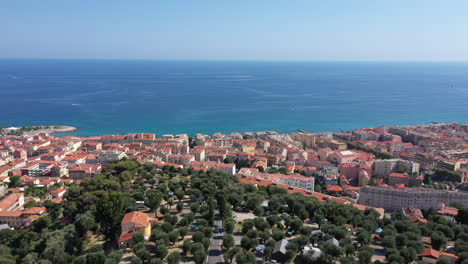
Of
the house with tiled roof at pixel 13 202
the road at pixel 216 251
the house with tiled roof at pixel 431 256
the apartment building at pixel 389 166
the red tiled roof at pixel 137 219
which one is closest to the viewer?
the road at pixel 216 251

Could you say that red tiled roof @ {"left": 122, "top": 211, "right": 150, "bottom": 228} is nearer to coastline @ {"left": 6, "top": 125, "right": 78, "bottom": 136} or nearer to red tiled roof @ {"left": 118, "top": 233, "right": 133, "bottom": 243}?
red tiled roof @ {"left": 118, "top": 233, "right": 133, "bottom": 243}

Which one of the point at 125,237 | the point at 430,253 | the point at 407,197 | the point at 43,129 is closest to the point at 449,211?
the point at 407,197

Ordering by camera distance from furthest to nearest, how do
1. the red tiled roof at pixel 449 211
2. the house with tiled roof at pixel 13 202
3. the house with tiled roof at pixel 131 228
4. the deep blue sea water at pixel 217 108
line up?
the deep blue sea water at pixel 217 108, the red tiled roof at pixel 449 211, the house with tiled roof at pixel 13 202, the house with tiled roof at pixel 131 228

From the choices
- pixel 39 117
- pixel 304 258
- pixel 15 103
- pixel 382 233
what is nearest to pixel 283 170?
pixel 382 233

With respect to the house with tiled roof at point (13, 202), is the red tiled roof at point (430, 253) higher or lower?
higher

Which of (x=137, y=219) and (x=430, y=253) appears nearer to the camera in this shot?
(x=430, y=253)

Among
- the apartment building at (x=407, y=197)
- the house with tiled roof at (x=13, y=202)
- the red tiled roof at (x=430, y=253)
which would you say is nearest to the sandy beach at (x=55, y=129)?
the house with tiled roof at (x=13, y=202)

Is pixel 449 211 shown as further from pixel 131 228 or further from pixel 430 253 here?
pixel 131 228

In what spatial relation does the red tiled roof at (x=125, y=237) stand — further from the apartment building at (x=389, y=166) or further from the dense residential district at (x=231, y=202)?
the apartment building at (x=389, y=166)

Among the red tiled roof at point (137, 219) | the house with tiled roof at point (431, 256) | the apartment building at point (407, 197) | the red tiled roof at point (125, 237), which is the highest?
the red tiled roof at point (137, 219)
